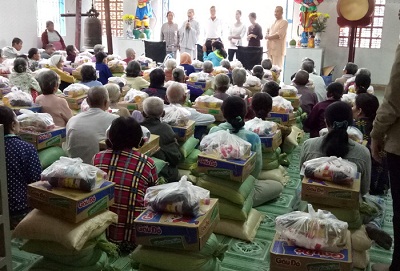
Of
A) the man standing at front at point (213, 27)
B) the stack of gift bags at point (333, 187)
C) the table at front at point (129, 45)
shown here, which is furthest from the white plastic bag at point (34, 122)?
the table at front at point (129, 45)

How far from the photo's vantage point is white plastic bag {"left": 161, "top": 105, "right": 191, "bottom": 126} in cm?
401

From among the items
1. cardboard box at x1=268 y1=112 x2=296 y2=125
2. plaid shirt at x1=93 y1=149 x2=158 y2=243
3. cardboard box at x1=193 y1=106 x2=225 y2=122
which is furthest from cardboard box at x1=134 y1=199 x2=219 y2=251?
cardboard box at x1=268 y1=112 x2=296 y2=125

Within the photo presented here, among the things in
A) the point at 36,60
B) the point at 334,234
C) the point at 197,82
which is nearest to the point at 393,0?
the point at 197,82

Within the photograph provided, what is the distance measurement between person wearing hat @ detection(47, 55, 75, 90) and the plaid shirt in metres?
4.09

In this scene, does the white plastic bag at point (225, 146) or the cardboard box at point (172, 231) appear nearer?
the cardboard box at point (172, 231)

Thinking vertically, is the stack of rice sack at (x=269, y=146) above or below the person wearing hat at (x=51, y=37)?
below

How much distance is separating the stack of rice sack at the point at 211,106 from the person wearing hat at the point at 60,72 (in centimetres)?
262

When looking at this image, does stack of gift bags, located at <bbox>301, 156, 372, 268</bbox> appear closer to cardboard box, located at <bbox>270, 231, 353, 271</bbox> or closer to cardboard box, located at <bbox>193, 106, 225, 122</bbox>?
cardboard box, located at <bbox>270, 231, 353, 271</bbox>

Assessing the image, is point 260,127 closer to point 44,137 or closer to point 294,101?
point 294,101

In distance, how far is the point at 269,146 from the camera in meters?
4.02

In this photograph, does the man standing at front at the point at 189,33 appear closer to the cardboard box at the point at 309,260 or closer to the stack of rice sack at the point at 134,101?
the stack of rice sack at the point at 134,101

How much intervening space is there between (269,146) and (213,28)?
7.69 meters

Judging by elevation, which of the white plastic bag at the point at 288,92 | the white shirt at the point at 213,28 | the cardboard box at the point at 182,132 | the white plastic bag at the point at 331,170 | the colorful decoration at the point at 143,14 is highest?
the colorful decoration at the point at 143,14

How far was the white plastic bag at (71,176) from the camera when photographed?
2332 mm
